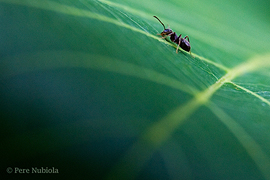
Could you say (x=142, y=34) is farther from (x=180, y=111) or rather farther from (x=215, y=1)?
(x=215, y=1)

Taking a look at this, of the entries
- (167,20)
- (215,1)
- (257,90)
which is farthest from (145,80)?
(215,1)

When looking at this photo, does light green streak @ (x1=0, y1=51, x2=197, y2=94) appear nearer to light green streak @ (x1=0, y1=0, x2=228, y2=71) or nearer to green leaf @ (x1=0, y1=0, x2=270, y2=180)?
green leaf @ (x1=0, y1=0, x2=270, y2=180)

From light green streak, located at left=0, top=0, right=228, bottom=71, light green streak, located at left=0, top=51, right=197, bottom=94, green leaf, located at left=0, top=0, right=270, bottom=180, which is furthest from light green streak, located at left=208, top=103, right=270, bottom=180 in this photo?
light green streak, located at left=0, top=0, right=228, bottom=71

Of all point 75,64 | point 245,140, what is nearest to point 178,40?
point 245,140

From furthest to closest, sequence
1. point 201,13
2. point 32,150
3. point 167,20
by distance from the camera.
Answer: point 201,13
point 167,20
point 32,150

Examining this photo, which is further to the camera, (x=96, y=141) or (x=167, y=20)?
(x=167, y=20)

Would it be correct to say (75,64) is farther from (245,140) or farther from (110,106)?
(245,140)

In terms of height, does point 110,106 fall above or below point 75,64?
below

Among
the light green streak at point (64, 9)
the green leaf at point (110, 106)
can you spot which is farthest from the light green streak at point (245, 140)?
the light green streak at point (64, 9)
